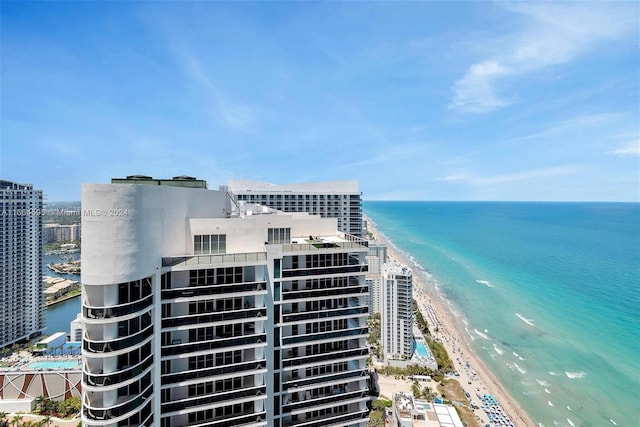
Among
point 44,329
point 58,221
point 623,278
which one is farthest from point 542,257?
point 58,221

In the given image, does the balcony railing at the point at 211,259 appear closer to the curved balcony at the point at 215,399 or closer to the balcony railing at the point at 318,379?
the curved balcony at the point at 215,399

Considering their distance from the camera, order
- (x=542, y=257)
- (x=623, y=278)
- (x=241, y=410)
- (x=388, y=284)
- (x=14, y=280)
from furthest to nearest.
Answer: (x=542, y=257), (x=623, y=278), (x=14, y=280), (x=388, y=284), (x=241, y=410)

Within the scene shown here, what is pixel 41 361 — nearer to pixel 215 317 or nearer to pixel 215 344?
pixel 215 344

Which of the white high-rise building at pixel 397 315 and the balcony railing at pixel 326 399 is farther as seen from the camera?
the white high-rise building at pixel 397 315

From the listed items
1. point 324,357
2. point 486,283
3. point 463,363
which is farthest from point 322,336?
point 486,283

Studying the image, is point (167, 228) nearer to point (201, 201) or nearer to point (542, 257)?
point (201, 201)

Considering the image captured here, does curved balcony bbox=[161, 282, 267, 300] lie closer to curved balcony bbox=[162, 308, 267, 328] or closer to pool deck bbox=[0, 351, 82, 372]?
curved balcony bbox=[162, 308, 267, 328]

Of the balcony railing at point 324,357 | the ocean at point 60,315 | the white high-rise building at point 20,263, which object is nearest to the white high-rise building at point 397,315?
the balcony railing at point 324,357
